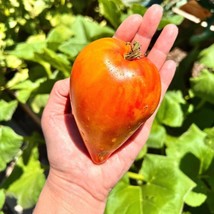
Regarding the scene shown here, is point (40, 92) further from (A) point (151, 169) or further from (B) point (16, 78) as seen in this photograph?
(A) point (151, 169)

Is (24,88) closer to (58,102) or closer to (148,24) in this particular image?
(58,102)

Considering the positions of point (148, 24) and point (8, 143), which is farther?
point (8, 143)

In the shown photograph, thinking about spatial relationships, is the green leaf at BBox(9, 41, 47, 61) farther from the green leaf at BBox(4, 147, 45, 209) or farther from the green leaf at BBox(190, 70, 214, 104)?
the green leaf at BBox(190, 70, 214, 104)

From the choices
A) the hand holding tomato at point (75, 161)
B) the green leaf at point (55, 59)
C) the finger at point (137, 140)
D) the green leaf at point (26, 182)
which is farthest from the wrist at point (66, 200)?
the green leaf at point (55, 59)

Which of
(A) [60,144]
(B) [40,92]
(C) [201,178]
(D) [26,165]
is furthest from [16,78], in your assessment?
(C) [201,178]

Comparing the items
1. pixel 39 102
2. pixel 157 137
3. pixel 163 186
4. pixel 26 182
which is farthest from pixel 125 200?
pixel 39 102

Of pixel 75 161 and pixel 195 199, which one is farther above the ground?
pixel 75 161
